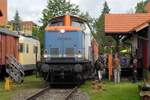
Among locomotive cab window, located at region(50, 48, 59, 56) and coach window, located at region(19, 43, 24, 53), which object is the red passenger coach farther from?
locomotive cab window, located at region(50, 48, 59, 56)

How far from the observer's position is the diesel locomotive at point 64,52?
24.2 metres

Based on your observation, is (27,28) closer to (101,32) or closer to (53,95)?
(101,32)

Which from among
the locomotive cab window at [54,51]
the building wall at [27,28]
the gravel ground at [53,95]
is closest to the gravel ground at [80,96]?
the gravel ground at [53,95]

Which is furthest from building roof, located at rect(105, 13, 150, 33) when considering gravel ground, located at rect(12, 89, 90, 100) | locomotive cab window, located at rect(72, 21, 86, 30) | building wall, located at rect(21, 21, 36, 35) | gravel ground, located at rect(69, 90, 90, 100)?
building wall, located at rect(21, 21, 36, 35)

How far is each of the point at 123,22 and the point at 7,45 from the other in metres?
8.13

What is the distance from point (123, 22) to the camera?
Answer: 109 feet

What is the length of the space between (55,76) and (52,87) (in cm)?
115

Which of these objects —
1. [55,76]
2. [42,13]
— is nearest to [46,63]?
[55,76]

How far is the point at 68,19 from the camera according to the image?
25531 millimetres

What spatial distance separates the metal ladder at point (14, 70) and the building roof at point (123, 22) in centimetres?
606

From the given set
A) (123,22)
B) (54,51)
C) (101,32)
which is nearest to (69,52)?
(54,51)

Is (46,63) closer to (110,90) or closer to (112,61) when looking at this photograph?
(110,90)

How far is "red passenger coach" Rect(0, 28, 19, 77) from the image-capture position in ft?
97.9

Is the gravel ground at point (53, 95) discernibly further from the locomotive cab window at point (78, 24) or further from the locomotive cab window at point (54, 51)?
the locomotive cab window at point (78, 24)
